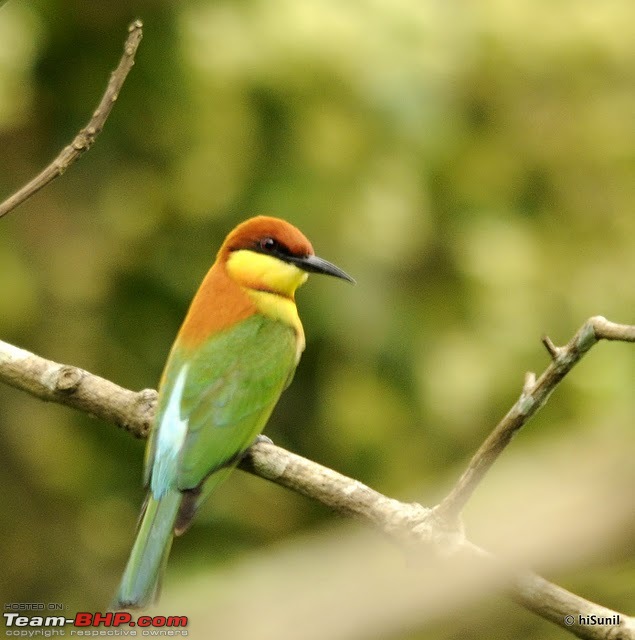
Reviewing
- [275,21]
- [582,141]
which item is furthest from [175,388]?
[582,141]

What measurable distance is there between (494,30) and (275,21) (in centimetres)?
110

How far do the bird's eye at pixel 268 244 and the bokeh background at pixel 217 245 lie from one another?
0.86m

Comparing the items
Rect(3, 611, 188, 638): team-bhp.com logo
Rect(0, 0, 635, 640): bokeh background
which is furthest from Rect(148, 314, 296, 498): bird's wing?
Rect(0, 0, 635, 640): bokeh background

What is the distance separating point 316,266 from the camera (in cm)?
284

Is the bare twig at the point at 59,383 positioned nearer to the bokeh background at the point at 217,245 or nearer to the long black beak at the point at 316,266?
the long black beak at the point at 316,266

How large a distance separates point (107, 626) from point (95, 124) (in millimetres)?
1013

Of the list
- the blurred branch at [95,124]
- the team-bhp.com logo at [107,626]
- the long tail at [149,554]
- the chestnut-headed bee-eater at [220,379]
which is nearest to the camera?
the blurred branch at [95,124]

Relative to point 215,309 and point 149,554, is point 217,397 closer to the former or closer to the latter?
point 215,309

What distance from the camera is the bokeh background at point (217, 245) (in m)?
3.70

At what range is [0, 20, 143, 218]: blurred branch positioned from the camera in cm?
194

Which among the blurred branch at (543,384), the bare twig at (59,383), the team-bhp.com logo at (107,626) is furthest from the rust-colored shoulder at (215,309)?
the blurred branch at (543,384)

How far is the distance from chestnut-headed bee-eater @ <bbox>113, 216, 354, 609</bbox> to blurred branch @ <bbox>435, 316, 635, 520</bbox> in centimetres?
76

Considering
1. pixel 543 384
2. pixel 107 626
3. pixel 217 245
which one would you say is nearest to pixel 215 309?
pixel 107 626

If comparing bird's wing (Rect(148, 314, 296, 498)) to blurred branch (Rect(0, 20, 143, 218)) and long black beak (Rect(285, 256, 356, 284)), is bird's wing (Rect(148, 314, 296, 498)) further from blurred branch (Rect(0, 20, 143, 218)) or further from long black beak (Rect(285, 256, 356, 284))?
blurred branch (Rect(0, 20, 143, 218))
